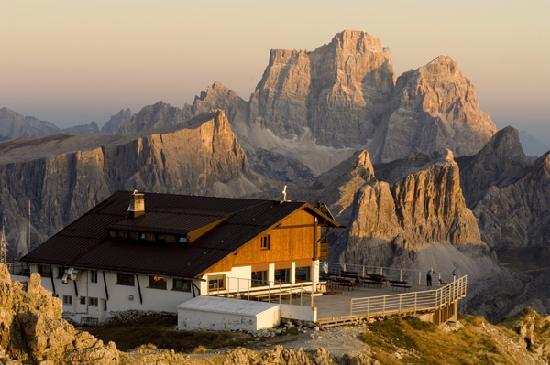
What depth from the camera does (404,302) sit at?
65.4 m

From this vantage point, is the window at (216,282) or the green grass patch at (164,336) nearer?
the green grass patch at (164,336)

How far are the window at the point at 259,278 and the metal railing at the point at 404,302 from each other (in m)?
6.13

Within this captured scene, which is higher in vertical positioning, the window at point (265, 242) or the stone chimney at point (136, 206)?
the stone chimney at point (136, 206)

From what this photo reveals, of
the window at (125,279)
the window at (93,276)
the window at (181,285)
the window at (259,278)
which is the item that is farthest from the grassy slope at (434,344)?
the window at (93,276)

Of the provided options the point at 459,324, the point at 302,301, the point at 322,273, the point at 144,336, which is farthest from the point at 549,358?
the point at 144,336

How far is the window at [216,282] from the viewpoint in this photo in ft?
208

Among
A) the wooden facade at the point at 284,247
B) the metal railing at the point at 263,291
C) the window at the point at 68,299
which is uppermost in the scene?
the wooden facade at the point at 284,247

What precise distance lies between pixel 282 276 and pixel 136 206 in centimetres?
957

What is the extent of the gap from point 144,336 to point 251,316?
516 cm

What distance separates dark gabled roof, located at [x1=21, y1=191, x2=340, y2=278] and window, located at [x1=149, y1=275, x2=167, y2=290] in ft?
1.34

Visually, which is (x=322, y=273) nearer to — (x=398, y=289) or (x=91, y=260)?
(x=398, y=289)

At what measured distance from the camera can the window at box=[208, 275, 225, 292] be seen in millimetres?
63375

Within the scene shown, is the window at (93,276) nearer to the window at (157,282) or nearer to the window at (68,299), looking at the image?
the window at (68,299)

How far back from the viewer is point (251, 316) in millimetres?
56125
